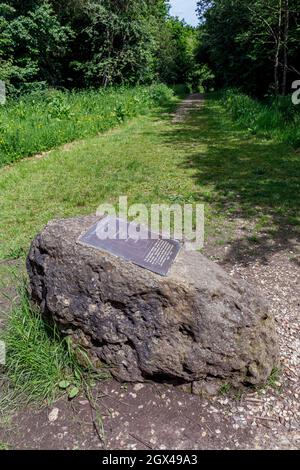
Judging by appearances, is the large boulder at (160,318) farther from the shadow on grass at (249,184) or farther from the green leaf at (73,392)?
the shadow on grass at (249,184)

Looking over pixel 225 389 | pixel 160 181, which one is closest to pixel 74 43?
pixel 160 181

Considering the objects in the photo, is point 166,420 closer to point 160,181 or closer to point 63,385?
point 63,385

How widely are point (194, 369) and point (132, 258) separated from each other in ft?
2.71

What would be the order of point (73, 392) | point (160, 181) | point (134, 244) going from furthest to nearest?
1. point (160, 181)
2. point (134, 244)
3. point (73, 392)

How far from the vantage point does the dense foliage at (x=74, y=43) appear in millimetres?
15242

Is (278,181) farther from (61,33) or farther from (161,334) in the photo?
(61,33)

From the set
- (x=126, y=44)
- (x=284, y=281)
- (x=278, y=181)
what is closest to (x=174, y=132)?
(x=278, y=181)

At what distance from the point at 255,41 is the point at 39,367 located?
17814 mm

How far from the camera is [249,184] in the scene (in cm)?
611

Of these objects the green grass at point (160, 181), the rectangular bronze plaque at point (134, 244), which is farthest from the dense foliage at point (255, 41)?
the rectangular bronze plaque at point (134, 244)

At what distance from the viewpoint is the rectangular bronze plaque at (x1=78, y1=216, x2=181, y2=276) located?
2.36 m

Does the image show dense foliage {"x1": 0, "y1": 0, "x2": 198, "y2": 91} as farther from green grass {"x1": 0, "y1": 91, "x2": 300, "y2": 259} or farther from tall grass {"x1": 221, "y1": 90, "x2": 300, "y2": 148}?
tall grass {"x1": 221, "y1": 90, "x2": 300, "y2": 148}

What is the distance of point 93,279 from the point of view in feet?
7.68

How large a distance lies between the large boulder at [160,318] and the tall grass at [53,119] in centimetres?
581
